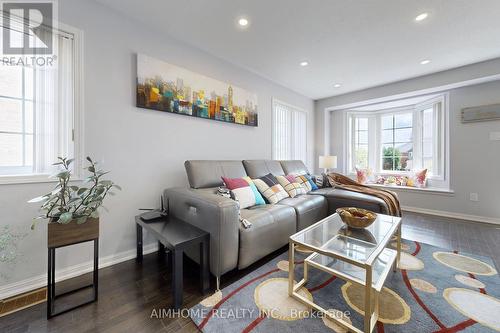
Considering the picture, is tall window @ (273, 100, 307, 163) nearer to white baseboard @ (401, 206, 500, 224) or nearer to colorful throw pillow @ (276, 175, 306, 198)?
colorful throw pillow @ (276, 175, 306, 198)

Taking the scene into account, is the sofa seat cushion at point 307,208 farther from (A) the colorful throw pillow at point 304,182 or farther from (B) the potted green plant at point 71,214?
(B) the potted green plant at point 71,214

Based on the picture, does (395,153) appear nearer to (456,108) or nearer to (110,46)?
(456,108)

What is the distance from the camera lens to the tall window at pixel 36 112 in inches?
59.3

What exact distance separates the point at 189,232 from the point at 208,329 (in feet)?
2.03

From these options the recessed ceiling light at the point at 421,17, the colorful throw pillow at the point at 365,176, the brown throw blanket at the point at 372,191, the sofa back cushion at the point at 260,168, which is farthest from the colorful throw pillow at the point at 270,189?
the colorful throw pillow at the point at 365,176

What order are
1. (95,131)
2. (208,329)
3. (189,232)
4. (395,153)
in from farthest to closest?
(395,153), (95,131), (189,232), (208,329)

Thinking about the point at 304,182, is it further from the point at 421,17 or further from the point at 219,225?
the point at 421,17

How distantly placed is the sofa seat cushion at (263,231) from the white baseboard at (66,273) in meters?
1.14

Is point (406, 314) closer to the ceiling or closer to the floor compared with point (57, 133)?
closer to the floor

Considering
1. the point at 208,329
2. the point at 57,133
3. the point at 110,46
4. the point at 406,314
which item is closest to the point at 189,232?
the point at 208,329

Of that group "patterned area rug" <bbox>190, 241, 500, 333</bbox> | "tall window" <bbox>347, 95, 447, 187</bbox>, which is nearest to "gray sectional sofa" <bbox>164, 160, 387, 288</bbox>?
"patterned area rug" <bbox>190, 241, 500, 333</bbox>

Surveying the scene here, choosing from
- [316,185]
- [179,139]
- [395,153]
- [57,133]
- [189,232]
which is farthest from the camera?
[395,153]

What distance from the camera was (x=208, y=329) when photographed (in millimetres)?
1168

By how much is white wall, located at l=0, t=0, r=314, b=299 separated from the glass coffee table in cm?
163
